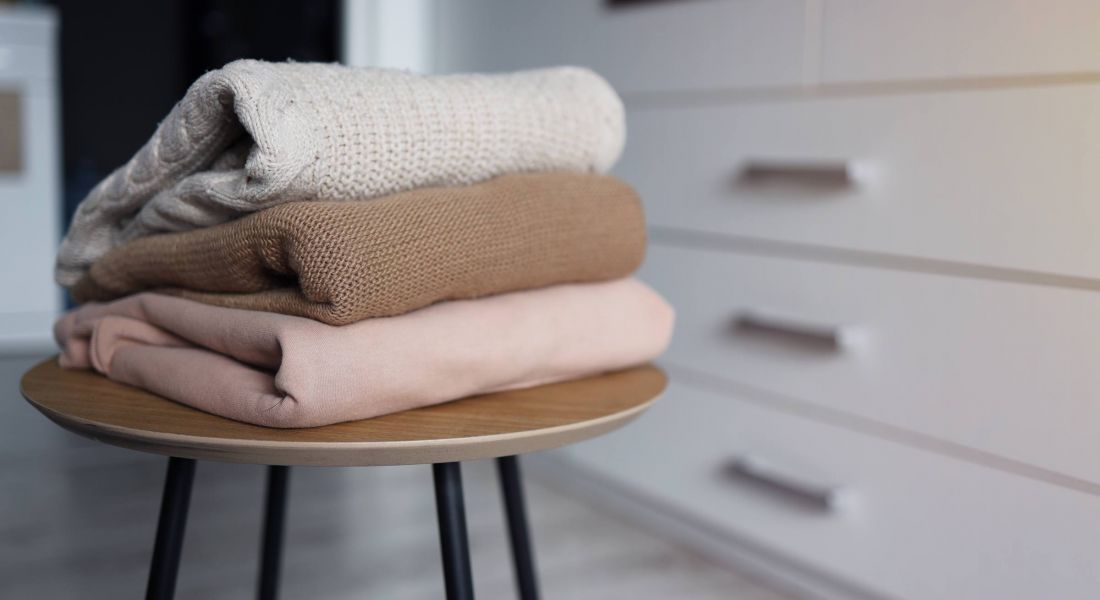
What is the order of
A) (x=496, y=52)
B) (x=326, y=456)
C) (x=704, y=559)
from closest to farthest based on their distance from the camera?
(x=326, y=456), (x=704, y=559), (x=496, y=52)

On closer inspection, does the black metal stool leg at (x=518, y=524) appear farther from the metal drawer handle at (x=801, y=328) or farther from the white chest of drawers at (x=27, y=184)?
the white chest of drawers at (x=27, y=184)

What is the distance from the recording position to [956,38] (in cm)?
98

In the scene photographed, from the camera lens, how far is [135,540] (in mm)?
1394

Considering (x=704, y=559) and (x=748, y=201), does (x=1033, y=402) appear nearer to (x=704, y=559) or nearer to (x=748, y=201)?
(x=748, y=201)

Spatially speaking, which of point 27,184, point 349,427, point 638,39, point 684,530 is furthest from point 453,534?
Result: point 27,184

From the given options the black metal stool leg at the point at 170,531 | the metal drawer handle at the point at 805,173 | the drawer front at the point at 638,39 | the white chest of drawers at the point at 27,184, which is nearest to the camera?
the black metal stool leg at the point at 170,531

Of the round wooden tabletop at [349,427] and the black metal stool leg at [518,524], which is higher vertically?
the round wooden tabletop at [349,427]

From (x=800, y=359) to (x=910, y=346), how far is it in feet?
0.52

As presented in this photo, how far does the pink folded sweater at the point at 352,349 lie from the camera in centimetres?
56

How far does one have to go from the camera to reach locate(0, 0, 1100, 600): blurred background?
3.05ft

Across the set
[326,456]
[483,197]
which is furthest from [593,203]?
Answer: [326,456]

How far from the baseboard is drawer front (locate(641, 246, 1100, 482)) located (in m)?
0.21

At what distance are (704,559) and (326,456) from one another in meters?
0.92

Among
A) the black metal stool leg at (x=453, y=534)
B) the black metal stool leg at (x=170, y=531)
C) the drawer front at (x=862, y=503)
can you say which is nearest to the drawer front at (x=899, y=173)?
the drawer front at (x=862, y=503)
